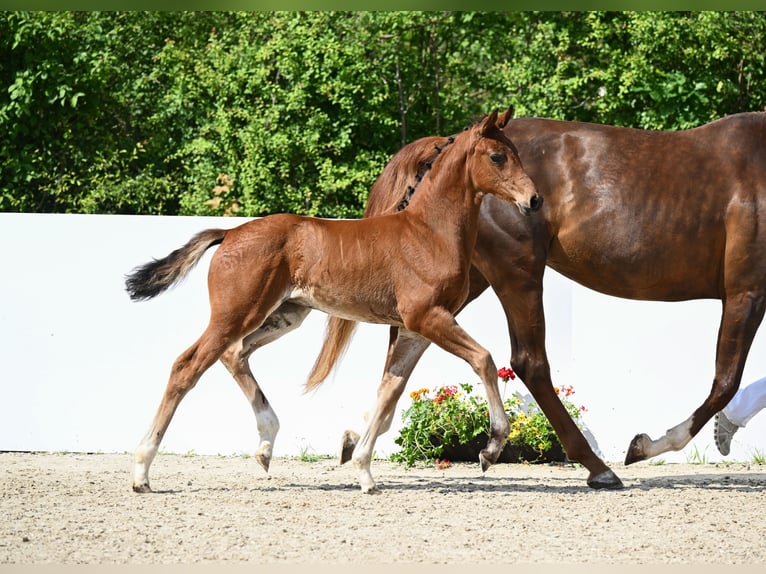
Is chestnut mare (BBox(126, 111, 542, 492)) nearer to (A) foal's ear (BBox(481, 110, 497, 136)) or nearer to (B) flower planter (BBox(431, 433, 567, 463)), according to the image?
(A) foal's ear (BBox(481, 110, 497, 136))

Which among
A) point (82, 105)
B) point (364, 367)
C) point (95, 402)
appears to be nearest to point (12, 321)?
point (95, 402)

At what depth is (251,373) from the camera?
6.11m

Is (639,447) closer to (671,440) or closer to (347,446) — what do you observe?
(671,440)

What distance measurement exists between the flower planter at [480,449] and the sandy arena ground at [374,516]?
37 cm

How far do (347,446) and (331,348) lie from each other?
1.98ft

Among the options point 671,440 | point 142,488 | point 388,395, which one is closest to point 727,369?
point 671,440

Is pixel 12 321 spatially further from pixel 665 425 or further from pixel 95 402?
pixel 665 425

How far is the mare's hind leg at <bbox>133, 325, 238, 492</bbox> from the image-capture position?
5723 mm

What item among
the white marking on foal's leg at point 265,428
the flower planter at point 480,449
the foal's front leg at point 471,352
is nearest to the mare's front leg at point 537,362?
the foal's front leg at point 471,352

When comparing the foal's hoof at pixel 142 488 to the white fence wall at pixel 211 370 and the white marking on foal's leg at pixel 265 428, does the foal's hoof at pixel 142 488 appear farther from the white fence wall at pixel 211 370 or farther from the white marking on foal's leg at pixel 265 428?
the white fence wall at pixel 211 370

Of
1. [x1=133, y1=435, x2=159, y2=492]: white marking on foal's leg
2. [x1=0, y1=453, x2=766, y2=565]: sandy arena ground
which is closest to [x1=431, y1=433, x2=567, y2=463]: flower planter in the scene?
[x1=0, y1=453, x2=766, y2=565]: sandy arena ground

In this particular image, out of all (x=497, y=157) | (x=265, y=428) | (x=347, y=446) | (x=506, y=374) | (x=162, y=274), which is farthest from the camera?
(x=506, y=374)

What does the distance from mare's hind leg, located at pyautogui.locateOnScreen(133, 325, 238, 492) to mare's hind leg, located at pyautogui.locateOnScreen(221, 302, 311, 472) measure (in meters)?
0.25

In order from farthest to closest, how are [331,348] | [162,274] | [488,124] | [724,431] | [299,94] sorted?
1. [299,94]
2. [724,431]
3. [331,348]
4. [162,274]
5. [488,124]
